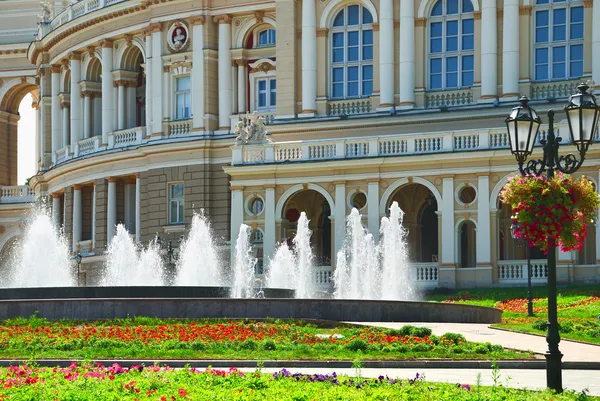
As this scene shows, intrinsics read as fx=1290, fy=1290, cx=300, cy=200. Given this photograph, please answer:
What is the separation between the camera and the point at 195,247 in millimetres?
61375

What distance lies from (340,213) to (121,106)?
24168mm

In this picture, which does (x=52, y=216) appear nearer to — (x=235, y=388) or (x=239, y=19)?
(x=239, y=19)

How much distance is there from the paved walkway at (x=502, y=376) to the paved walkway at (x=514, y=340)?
170 cm

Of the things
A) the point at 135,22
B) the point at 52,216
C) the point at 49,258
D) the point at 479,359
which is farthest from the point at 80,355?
the point at 52,216

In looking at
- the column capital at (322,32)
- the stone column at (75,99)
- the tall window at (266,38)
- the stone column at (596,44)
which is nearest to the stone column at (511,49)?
the stone column at (596,44)

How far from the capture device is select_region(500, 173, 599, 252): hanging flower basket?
22844mm

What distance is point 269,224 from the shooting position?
58781 mm

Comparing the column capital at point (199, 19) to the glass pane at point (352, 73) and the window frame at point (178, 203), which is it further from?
the glass pane at point (352, 73)

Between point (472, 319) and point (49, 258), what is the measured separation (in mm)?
36969

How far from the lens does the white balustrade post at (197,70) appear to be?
7156 cm

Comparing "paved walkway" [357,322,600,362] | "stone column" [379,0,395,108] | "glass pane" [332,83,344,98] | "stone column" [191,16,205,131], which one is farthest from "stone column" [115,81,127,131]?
"paved walkway" [357,322,600,362]

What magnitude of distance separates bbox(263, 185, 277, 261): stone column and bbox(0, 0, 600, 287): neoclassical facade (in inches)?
3.6

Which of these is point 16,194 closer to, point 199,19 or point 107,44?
point 107,44

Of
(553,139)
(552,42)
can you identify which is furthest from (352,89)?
(553,139)
